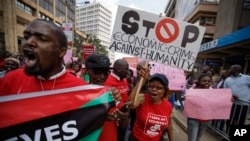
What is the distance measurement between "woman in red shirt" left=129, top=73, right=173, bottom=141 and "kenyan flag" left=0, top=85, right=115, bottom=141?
3.66ft

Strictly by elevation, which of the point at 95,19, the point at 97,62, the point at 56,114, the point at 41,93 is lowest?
the point at 56,114

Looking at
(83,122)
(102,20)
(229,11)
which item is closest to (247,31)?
(83,122)

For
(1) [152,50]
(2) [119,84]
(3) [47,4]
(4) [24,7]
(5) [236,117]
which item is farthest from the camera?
(3) [47,4]

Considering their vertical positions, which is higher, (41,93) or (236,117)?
(41,93)

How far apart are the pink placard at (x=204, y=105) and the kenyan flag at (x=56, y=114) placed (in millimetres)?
2596

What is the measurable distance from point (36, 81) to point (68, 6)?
6242 cm

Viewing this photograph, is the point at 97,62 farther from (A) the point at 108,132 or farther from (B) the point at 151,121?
(B) the point at 151,121

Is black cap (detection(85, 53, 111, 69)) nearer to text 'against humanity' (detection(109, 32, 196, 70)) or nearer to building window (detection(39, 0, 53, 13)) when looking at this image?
text 'against humanity' (detection(109, 32, 196, 70))

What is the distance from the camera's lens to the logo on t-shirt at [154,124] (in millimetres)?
2619

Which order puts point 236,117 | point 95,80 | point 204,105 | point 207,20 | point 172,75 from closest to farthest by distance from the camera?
point 95,80 → point 204,105 → point 172,75 → point 236,117 → point 207,20

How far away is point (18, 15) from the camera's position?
30.5m

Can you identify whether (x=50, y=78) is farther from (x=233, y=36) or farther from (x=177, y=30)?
(x=233, y=36)

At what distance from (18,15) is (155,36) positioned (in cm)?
3258

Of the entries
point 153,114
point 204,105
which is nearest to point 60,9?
point 204,105
